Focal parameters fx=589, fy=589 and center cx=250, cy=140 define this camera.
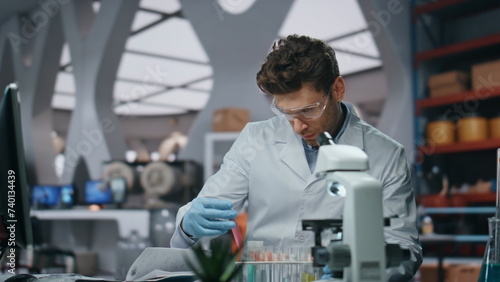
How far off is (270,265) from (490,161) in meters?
4.68

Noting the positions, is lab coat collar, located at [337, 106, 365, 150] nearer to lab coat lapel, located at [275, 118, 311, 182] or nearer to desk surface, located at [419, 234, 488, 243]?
lab coat lapel, located at [275, 118, 311, 182]

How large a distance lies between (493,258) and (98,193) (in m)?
4.70

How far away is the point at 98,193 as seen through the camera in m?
5.50

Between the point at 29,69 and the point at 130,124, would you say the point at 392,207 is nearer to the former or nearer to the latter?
the point at 29,69

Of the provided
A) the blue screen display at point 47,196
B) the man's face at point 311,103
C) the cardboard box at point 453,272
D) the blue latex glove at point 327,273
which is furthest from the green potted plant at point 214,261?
the blue screen display at point 47,196

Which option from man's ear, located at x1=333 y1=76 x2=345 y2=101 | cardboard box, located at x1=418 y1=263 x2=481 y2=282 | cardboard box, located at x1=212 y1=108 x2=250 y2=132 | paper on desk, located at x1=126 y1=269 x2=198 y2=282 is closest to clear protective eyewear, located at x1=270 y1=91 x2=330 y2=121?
man's ear, located at x1=333 y1=76 x2=345 y2=101

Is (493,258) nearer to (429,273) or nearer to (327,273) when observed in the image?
(327,273)

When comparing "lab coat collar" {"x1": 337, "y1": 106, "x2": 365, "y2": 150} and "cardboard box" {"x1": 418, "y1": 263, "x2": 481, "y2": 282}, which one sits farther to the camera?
"cardboard box" {"x1": 418, "y1": 263, "x2": 481, "y2": 282}

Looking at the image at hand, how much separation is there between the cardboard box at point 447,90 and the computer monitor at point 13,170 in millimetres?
4691

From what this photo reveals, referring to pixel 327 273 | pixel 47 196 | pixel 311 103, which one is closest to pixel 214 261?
Answer: pixel 327 273

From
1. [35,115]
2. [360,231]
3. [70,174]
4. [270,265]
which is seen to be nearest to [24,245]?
[270,265]

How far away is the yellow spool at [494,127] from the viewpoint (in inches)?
199

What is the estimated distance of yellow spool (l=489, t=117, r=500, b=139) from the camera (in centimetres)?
507

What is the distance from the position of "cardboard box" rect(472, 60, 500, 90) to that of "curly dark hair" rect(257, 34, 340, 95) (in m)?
3.87
